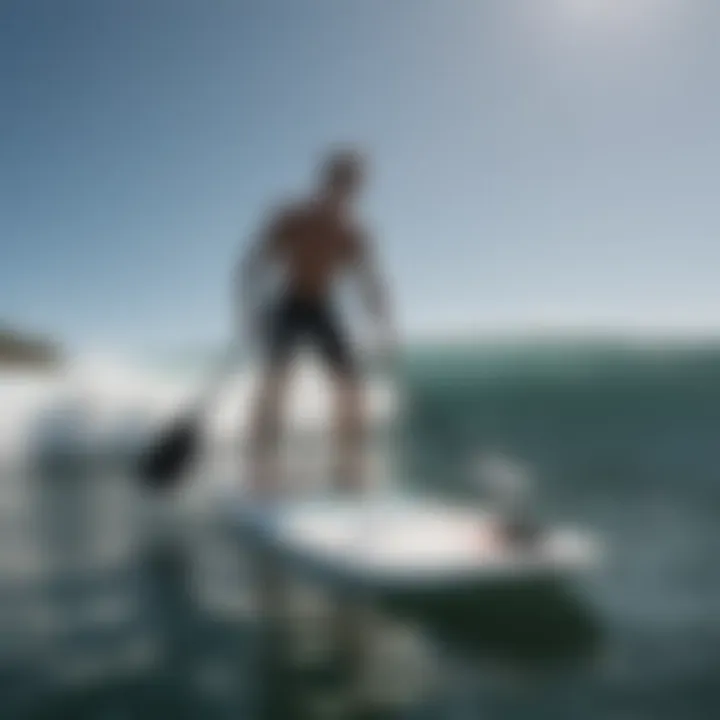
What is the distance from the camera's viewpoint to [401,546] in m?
3.86

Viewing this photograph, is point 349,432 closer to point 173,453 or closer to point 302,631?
point 173,453

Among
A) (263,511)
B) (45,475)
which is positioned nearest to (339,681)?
(263,511)

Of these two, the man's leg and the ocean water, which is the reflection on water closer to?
the ocean water

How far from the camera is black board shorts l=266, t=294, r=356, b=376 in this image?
5254mm

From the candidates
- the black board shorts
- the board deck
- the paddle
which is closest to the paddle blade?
the paddle

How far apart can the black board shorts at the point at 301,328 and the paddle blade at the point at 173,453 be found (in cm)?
73

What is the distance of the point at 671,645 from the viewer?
3.57 metres

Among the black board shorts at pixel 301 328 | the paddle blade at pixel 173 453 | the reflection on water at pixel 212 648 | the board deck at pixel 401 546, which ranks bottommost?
the reflection on water at pixel 212 648

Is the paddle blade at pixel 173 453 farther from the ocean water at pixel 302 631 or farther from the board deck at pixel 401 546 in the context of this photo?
the board deck at pixel 401 546

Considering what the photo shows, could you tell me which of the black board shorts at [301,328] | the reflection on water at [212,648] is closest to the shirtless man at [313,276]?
the black board shorts at [301,328]

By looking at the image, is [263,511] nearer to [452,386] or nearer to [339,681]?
[339,681]

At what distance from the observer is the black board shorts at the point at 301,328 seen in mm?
5254

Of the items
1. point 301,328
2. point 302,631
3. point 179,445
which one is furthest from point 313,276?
point 302,631

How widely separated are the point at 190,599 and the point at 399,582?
3.09 ft
